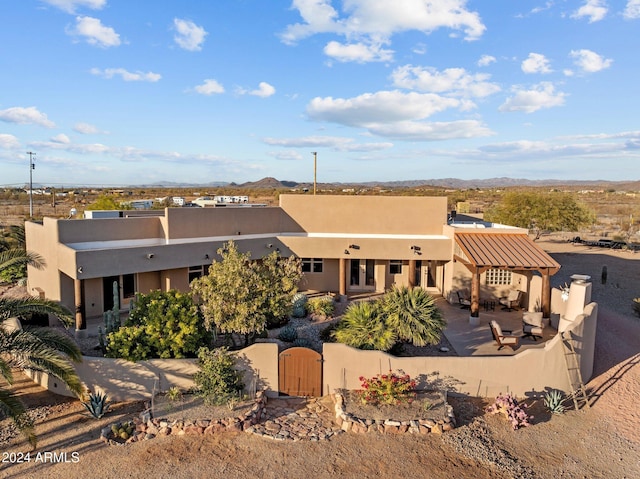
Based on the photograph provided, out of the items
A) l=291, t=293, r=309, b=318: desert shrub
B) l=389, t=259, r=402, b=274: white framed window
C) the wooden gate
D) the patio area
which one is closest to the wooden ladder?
the patio area

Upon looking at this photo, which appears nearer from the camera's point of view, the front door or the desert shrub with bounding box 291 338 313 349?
the desert shrub with bounding box 291 338 313 349

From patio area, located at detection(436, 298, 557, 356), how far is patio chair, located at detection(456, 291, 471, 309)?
257mm

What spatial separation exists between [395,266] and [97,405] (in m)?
16.0

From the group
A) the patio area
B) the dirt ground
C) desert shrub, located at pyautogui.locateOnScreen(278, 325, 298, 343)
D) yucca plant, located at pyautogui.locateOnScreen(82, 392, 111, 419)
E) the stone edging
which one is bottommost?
the dirt ground

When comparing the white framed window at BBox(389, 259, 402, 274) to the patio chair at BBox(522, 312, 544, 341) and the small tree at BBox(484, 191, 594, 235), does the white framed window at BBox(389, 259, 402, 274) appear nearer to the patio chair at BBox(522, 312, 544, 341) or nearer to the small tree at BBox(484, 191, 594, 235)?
the patio chair at BBox(522, 312, 544, 341)

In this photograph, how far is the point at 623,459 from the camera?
33.1 ft

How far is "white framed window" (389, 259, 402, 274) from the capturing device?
2336 cm

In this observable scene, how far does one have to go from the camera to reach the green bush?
12281 millimetres

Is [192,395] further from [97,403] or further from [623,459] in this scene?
[623,459]

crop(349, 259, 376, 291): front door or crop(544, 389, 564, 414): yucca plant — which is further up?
crop(349, 259, 376, 291): front door

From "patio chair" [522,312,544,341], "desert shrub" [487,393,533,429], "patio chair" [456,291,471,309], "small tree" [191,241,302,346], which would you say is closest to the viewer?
"desert shrub" [487,393,533,429]

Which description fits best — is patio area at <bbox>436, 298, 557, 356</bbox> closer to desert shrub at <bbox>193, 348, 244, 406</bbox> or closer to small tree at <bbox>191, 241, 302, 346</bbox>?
small tree at <bbox>191, 241, 302, 346</bbox>

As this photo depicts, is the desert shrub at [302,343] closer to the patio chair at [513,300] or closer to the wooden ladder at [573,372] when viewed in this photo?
the wooden ladder at [573,372]

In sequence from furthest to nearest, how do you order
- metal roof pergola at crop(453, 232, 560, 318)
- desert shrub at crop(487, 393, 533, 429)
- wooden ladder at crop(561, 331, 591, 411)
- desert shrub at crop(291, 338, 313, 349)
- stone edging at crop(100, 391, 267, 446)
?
metal roof pergola at crop(453, 232, 560, 318)
desert shrub at crop(291, 338, 313, 349)
wooden ladder at crop(561, 331, 591, 411)
desert shrub at crop(487, 393, 533, 429)
stone edging at crop(100, 391, 267, 446)
